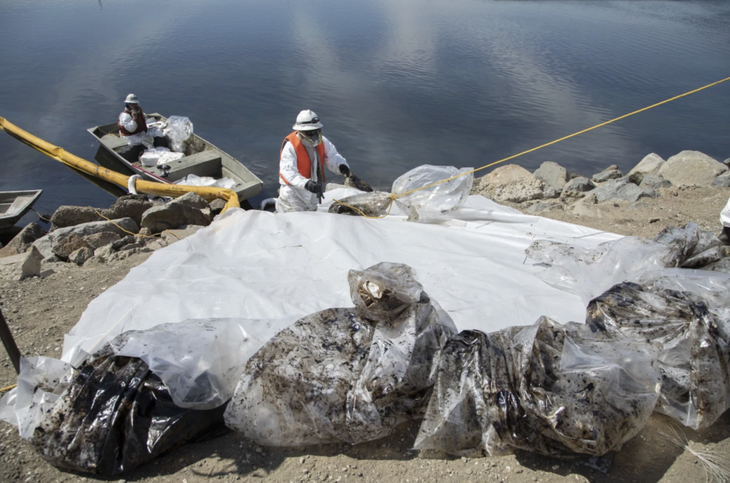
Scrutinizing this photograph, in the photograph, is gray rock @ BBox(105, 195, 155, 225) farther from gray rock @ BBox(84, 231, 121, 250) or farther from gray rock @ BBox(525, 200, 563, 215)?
gray rock @ BBox(525, 200, 563, 215)

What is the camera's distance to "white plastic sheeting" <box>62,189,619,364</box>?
3.57 metres

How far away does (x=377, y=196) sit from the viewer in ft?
18.3

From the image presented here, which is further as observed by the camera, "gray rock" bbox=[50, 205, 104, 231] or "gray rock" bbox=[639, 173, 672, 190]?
"gray rock" bbox=[639, 173, 672, 190]

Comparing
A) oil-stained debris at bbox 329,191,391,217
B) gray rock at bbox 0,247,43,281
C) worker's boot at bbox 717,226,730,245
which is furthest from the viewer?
oil-stained debris at bbox 329,191,391,217

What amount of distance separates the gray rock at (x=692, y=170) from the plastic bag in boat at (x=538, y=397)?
23.3 feet

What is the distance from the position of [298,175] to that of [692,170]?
6.94m

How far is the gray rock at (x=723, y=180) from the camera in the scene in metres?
7.65

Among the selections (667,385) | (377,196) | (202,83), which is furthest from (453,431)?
(202,83)

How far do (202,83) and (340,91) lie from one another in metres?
4.92

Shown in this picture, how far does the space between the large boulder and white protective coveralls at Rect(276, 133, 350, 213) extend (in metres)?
3.63

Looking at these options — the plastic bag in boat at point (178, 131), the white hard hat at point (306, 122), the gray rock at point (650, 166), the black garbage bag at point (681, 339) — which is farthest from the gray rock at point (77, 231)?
the gray rock at point (650, 166)

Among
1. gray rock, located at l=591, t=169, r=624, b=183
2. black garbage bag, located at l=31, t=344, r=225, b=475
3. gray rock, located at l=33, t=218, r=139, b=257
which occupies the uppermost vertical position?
black garbage bag, located at l=31, t=344, r=225, b=475

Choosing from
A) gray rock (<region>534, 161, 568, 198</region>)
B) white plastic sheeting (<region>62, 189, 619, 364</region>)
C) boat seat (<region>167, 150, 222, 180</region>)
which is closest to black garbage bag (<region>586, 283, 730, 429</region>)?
white plastic sheeting (<region>62, 189, 619, 364</region>)

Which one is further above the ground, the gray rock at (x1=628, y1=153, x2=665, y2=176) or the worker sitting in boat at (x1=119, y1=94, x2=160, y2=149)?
the worker sitting in boat at (x1=119, y1=94, x2=160, y2=149)
